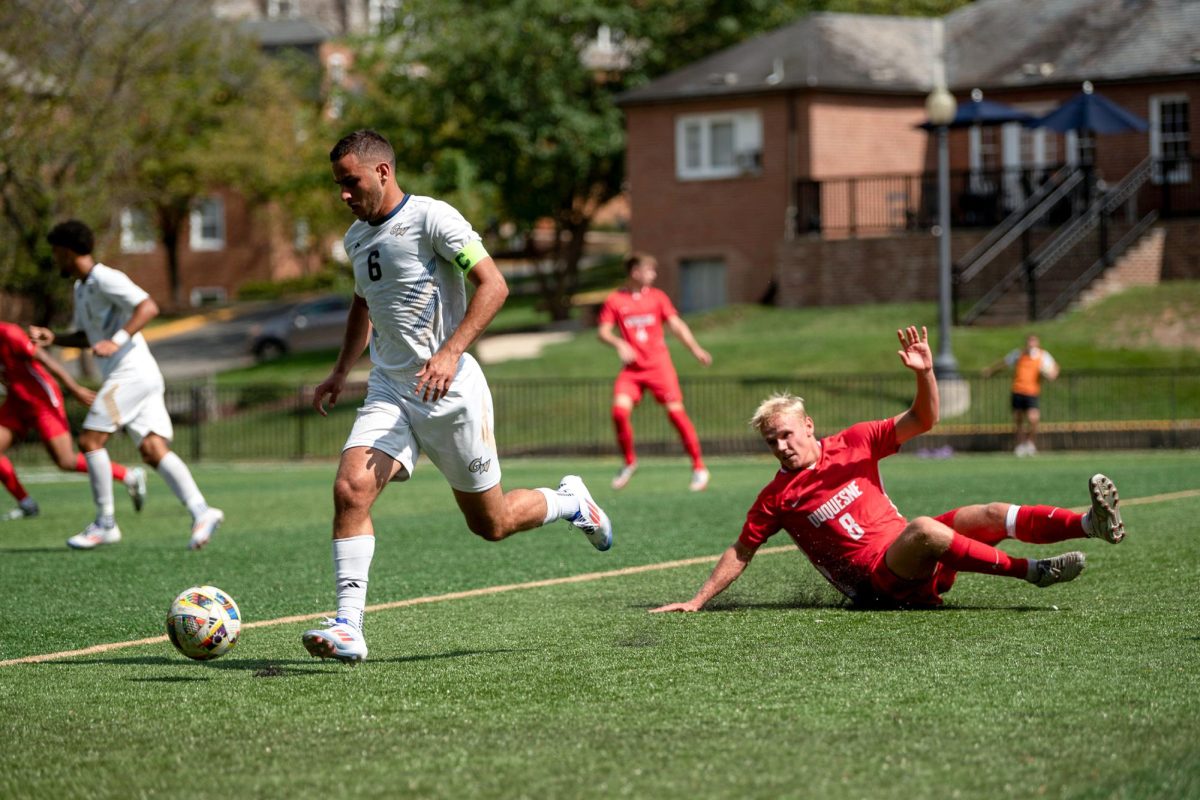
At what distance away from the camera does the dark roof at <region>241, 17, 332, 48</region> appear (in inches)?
2908

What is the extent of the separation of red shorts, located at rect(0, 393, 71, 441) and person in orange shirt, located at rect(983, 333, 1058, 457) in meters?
14.9

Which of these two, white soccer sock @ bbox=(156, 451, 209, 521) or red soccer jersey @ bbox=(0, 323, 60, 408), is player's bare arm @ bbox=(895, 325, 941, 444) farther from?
red soccer jersey @ bbox=(0, 323, 60, 408)

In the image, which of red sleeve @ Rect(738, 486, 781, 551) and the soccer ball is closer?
the soccer ball

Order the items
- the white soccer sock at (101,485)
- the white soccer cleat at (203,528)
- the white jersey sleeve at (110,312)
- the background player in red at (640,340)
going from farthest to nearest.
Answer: the background player in red at (640,340), the white soccer sock at (101,485), the white jersey sleeve at (110,312), the white soccer cleat at (203,528)

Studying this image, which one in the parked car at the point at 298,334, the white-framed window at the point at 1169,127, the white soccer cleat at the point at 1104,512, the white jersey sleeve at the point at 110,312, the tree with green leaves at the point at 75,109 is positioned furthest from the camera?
the parked car at the point at 298,334

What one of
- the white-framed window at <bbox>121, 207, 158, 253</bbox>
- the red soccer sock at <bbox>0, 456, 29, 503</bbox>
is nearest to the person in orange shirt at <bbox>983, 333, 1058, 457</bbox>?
the red soccer sock at <bbox>0, 456, 29, 503</bbox>

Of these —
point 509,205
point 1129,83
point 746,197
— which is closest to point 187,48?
point 509,205

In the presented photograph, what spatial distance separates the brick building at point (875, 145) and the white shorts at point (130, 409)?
27.4 metres

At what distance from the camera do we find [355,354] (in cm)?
748

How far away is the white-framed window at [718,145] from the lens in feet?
137

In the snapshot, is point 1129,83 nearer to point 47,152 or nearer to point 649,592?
point 47,152

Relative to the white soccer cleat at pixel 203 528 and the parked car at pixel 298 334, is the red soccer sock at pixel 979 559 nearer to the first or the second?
the white soccer cleat at pixel 203 528

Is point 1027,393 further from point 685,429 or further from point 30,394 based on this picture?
point 30,394

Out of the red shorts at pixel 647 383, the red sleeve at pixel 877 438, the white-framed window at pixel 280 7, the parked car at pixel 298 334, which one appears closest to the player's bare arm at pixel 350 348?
the red sleeve at pixel 877 438
